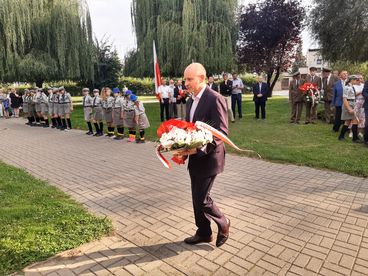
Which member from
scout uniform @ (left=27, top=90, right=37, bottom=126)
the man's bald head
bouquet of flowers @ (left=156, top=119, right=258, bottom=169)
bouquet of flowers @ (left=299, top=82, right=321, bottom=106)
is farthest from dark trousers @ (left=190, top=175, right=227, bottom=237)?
scout uniform @ (left=27, top=90, right=37, bottom=126)

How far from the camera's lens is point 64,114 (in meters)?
14.6

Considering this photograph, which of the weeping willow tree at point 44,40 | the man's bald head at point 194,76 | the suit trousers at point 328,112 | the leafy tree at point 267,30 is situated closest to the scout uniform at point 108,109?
the suit trousers at point 328,112

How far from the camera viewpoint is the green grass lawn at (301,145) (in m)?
6.95

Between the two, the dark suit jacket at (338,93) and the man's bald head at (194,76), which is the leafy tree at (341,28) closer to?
the dark suit jacket at (338,93)

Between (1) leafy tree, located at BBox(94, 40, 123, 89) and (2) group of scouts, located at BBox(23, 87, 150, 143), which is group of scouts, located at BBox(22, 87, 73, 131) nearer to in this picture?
(2) group of scouts, located at BBox(23, 87, 150, 143)

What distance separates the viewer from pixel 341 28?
16766 mm

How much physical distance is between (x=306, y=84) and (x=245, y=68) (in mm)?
14199

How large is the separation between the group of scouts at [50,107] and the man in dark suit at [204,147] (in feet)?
39.8

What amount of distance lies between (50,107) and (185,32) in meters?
9.24

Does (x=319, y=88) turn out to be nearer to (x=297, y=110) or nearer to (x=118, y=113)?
(x=297, y=110)

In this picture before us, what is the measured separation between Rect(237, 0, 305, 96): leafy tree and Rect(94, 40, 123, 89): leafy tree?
1028cm

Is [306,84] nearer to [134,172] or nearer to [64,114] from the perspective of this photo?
[134,172]

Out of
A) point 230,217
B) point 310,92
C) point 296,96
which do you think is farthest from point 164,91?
point 230,217

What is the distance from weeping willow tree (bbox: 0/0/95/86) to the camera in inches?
830
